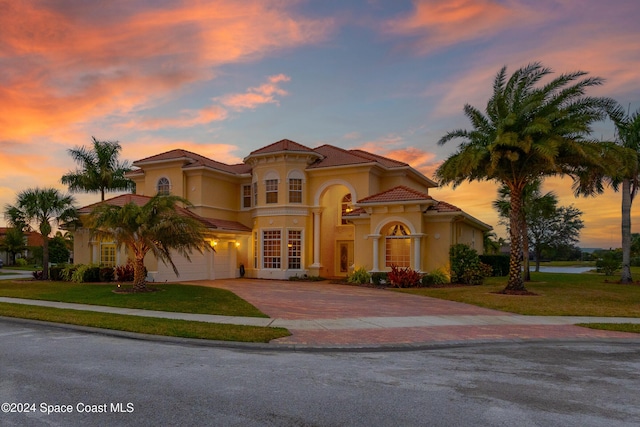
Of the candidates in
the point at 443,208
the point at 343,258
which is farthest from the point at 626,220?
the point at 343,258

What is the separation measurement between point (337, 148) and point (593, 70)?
16.6 meters

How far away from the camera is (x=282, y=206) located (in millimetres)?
28406

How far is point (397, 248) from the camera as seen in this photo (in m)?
25.4

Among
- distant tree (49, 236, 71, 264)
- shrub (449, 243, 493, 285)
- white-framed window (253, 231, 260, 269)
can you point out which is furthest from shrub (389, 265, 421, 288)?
distant tree (49, 236, 71, 264)

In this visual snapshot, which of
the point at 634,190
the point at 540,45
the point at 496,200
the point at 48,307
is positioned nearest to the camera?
the point at 48,307

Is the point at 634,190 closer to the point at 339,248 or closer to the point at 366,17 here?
the point at 339,248

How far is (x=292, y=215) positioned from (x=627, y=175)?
20.3m

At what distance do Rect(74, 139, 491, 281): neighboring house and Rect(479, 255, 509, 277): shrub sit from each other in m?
1.94

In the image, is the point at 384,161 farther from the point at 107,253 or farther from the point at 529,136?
the point at 107,253

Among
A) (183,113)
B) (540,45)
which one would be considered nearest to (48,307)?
(183,113)

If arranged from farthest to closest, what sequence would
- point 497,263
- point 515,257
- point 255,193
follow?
point 497,263, point 255,193, point 515,257

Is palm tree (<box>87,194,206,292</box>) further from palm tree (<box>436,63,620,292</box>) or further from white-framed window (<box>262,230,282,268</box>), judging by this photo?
palm tree (<box>436,63,620,292</box>)

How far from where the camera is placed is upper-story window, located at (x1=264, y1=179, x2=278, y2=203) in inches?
1135

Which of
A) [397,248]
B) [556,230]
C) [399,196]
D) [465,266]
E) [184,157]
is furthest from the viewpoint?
[556,230]
